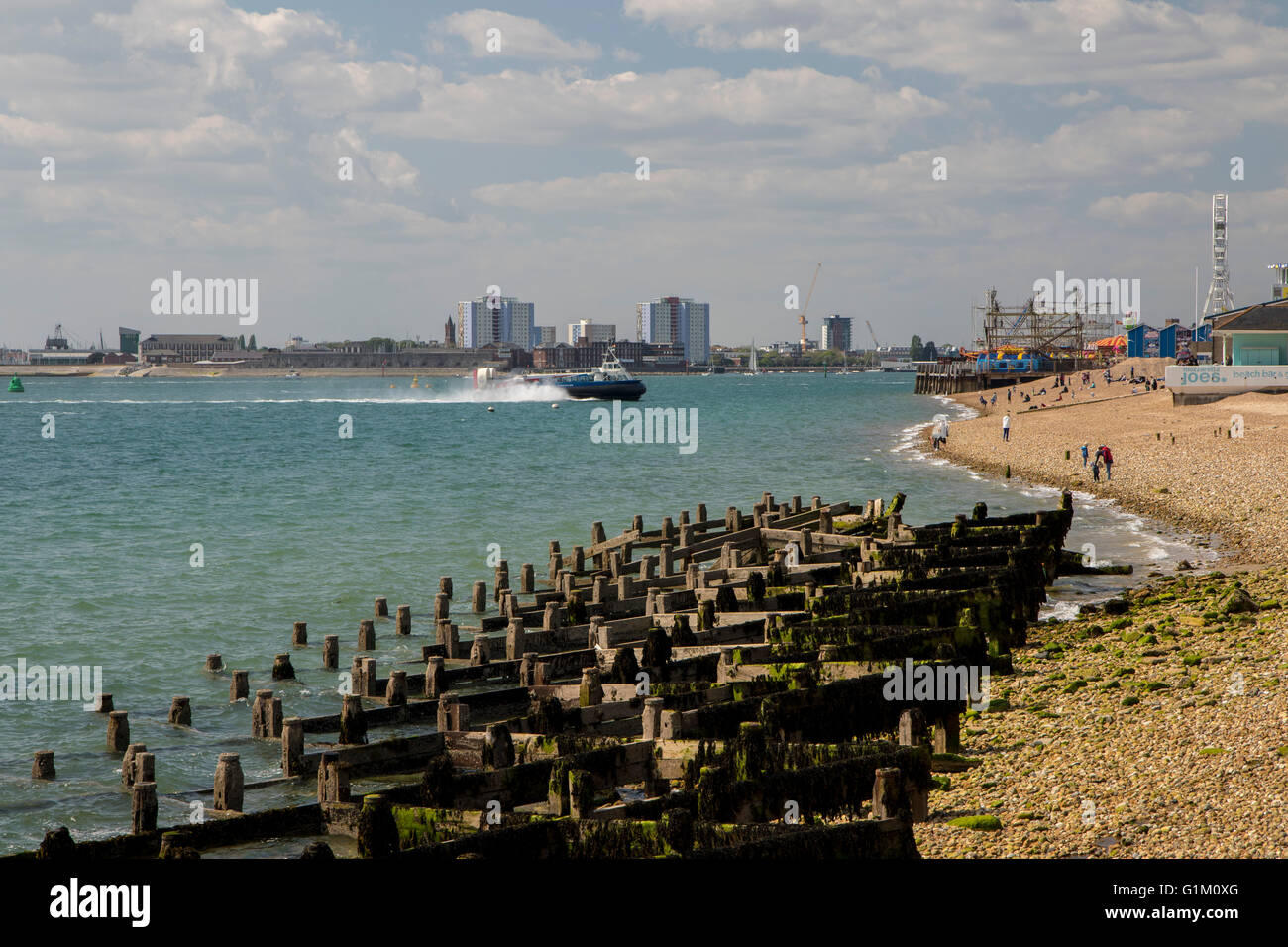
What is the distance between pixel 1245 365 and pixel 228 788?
74086mm

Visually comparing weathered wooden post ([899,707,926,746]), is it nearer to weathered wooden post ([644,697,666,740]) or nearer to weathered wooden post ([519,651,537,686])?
weathered wooden post ([644,697,666,740])

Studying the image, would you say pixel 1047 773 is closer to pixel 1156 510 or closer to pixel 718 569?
pixel 718 569

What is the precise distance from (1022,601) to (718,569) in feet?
19.0

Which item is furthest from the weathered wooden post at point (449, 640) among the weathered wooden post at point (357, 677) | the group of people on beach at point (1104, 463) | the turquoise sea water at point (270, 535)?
the group of people on beach at point (1104, 463)

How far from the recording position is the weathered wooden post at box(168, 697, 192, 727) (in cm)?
1780

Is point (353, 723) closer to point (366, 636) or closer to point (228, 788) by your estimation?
point (228, 788)

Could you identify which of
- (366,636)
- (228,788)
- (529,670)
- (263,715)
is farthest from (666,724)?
(366,636)

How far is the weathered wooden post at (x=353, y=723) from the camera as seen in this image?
14.7 metres

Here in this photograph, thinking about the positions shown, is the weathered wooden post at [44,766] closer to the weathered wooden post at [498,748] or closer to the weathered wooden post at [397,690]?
the weathered wooden post at [397,690]

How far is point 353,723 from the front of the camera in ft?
48.1

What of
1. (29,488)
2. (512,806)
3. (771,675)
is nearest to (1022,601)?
(771,675)

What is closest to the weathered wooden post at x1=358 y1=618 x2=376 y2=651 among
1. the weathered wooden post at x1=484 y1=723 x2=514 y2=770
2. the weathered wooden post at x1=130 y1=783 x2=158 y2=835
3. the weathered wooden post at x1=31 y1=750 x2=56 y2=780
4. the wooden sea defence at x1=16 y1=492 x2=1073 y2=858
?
the wooden sea defence at x1=16 y1=492 x2=1073 y2=858

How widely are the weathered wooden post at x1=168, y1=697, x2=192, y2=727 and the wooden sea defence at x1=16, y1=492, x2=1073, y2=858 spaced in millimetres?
1449

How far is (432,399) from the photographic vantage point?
19525 cm
